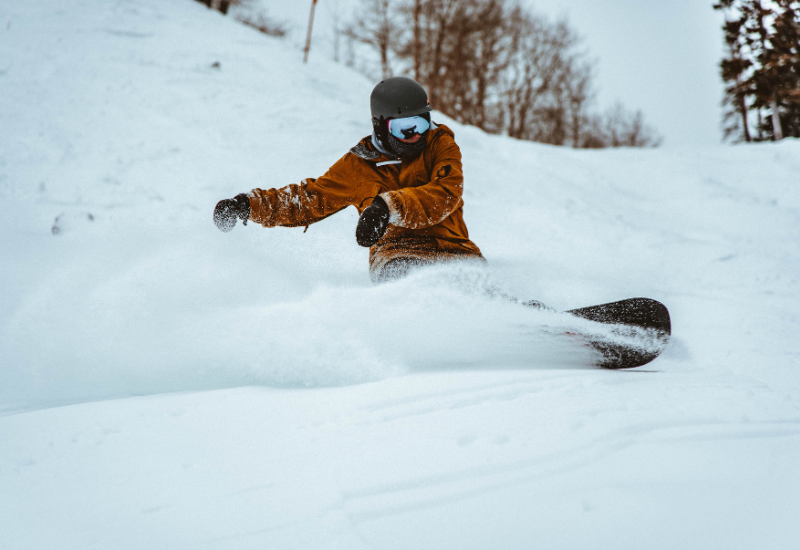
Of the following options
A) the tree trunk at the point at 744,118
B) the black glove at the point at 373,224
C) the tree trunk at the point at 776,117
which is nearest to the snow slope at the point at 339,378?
the black glove at the point at 373,224

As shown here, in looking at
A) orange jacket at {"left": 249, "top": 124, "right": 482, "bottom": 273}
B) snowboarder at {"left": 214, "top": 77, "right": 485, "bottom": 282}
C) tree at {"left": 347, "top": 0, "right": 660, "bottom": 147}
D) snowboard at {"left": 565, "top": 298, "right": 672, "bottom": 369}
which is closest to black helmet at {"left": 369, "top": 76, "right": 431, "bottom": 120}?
snowboarder at {"left": 214, "top": 77, "right": 485, "bottom": 282}

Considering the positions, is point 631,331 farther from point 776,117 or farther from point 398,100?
point 776,117

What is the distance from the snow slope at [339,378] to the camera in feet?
3.29

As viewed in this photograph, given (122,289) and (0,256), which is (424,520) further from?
(0,256)

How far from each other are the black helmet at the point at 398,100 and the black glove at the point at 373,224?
600mm

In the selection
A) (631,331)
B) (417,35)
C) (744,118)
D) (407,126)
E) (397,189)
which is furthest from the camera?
(744,118)

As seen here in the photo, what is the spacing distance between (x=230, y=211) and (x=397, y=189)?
876mm

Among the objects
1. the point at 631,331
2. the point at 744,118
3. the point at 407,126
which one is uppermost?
the point at 744,118

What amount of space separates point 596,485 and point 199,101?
6.47m

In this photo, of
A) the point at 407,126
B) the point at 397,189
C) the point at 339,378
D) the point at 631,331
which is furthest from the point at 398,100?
the point at 631,331

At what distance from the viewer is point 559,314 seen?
2.09 metres

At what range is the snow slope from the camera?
100 centimetres

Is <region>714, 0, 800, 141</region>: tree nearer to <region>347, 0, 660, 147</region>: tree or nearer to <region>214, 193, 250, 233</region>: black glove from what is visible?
<region>347, 0, 660, 147</region>: tree

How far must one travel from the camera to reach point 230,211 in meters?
2.29
